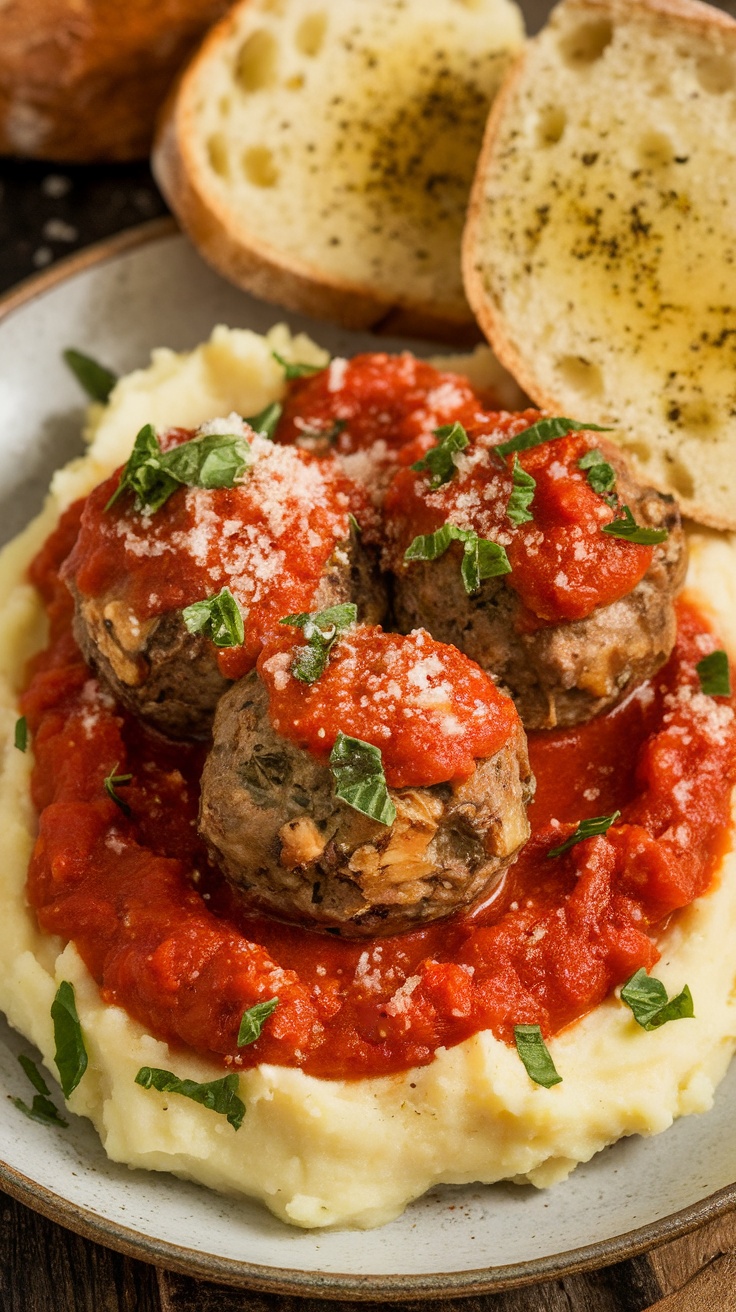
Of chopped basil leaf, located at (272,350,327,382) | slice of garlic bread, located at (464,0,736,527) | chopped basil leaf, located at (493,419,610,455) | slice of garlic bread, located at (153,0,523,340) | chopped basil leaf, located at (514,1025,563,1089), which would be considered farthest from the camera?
slice of garlic bread, located at (153,0,523,340)

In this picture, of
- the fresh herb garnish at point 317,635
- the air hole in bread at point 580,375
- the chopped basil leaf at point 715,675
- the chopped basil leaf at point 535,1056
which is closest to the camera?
the fresh herb garnish at point 317,635

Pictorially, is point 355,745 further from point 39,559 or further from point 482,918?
point 39,559

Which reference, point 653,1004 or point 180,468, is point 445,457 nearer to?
point 180,468

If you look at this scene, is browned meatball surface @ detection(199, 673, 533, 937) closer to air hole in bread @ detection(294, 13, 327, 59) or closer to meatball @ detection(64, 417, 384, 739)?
meatball @ detection(64, 417, 384, 739)

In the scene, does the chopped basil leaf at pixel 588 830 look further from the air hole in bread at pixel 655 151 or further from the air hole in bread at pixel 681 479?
the air hole in bread at pixel 655 151

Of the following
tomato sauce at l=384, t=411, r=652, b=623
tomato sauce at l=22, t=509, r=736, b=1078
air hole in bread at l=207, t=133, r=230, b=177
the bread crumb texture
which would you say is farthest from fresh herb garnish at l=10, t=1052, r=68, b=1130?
air hole in bread at l=207, t=133, r=230, b=177

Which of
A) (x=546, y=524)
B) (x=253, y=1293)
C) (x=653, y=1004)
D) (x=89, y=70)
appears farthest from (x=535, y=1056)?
(x=89, y=70)

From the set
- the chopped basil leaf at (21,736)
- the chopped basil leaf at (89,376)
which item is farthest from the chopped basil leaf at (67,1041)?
the chopped basil leaf at (89,376)
